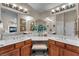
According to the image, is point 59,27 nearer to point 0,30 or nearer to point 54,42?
point 54,42

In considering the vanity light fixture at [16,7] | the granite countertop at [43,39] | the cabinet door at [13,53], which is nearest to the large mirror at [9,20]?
the vanity light fixture at [16,7]

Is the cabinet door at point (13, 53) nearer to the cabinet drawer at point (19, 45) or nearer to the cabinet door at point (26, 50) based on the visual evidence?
the cabinet drawer at point (19, 45)

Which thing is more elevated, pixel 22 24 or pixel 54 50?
pixel 22 24

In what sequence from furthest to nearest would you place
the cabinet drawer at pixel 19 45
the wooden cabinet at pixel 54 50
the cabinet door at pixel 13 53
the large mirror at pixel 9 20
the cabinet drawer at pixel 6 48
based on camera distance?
the wooden cabinet at pixel 54 50 < the cabinet drawer at pixel 19 45 < the large mirror at pixel 9 20 < the cabinet door at pixel 13 53 < the cabinet drawer at pixel 6 48

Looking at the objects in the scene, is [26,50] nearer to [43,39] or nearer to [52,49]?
[43,39]

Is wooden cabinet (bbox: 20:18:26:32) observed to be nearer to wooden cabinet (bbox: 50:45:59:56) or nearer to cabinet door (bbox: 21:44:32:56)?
cabinet door (bbox: 21:44:32:56)

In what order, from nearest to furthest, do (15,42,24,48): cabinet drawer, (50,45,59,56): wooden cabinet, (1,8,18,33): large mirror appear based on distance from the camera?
(1,8,18,33): large mirror
(15,42,24,48): cabinet drawer
(50,45,59,56): wooden cabinet

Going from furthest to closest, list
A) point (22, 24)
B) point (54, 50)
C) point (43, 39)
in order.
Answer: point (43, 39), point (54, 50), point (22, 24)

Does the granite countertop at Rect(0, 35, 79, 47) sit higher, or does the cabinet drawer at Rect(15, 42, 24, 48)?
the granite countertop at Rect(0, 35, 79, 47)

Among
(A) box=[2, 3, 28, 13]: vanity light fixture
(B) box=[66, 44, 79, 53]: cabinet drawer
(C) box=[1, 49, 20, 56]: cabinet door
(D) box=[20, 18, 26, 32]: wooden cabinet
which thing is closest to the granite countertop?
(B) box=[66, 44, 79, 53]: cabinet drawer

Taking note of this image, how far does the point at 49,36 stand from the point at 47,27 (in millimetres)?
375

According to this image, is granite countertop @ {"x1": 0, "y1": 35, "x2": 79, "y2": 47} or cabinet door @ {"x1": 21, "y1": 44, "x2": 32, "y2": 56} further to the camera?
cabinet door @ {"x1": 21, "y1": 44, "x2": 32, "y2": 56}

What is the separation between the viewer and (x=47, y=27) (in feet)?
7.47

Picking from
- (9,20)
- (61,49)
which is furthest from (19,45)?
(61,49)
